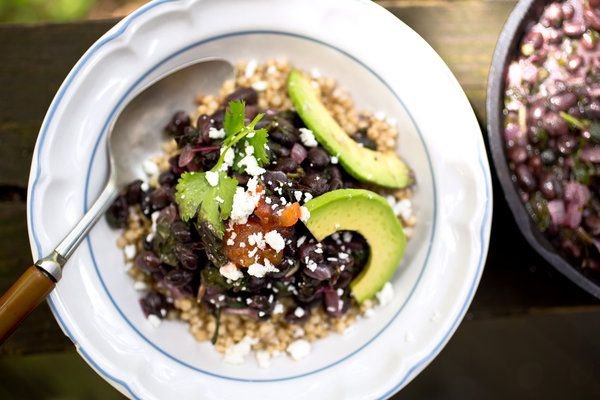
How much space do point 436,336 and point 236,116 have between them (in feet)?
2.15

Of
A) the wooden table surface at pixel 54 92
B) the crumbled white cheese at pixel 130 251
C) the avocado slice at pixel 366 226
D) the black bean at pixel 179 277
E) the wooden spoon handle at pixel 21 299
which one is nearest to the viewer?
the wooden spoon handle at pixel 21 299

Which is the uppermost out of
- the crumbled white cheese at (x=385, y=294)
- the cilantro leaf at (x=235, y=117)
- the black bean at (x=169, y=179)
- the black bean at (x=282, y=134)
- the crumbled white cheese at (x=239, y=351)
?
the cilantro leaf at (x=235, y=117)

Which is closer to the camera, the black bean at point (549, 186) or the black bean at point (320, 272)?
the black bean at point (320, 272)

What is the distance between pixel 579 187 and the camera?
5.71 ft

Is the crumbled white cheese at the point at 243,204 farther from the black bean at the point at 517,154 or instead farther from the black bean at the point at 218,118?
the black bean at the point at 517,154

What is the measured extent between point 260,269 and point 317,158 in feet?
0.94

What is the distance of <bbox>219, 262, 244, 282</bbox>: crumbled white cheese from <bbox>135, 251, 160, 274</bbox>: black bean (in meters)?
0.23

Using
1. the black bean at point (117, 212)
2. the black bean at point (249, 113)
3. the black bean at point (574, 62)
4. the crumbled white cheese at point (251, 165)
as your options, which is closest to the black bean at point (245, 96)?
the black bean at point (249, 113)

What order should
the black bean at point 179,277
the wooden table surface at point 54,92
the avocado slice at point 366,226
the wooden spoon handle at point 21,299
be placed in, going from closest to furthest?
the wooden spoon handle at point 21,299, the avocado slice at point 366,226, the black bean at point 179,277, the wooden table surface at point 54,92

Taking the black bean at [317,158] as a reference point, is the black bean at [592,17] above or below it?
above

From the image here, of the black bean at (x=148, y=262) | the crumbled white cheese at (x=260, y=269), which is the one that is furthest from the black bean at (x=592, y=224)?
the black bean at (x=148, y=262)

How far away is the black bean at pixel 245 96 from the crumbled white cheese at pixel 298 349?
23.3 inches

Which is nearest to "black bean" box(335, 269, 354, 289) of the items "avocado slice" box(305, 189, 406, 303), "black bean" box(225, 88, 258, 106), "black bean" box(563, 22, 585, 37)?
"avocado slice" box(305, 189, 406, 303)

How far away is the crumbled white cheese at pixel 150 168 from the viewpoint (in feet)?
5.76
